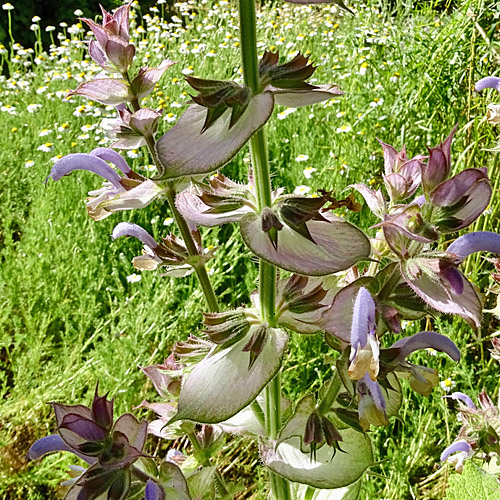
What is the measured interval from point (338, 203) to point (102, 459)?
437mm

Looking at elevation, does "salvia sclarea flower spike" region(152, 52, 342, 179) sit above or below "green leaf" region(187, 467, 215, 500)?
above

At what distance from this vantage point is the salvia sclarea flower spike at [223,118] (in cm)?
63

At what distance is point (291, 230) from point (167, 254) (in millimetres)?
280

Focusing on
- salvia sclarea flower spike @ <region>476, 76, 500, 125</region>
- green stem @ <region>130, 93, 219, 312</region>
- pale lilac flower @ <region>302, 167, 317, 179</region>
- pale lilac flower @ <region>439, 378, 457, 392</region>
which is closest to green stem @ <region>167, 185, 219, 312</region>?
green stem @ <region>130, 93, 219, 312</region>

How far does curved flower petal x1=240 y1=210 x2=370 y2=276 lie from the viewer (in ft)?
2.14

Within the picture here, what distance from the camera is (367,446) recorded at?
0.80 m

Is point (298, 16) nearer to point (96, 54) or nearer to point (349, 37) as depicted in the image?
point (349, 37)

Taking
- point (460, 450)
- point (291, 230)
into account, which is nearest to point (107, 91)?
point (291, 230)

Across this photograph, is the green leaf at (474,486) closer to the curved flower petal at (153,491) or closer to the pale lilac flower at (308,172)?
the curved flower petal at (153,491)

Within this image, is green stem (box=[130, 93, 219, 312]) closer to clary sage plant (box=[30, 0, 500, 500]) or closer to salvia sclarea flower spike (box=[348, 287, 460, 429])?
clary sage plant (box=[30, 0, 500, 500])

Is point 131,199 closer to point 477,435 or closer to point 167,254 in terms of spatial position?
point 167,254

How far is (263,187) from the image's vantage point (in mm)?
708

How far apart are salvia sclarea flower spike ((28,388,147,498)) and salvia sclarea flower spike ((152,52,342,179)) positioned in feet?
1.06

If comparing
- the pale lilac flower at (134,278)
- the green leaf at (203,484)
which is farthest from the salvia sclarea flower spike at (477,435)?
the pale lilac flower at (134,278)
